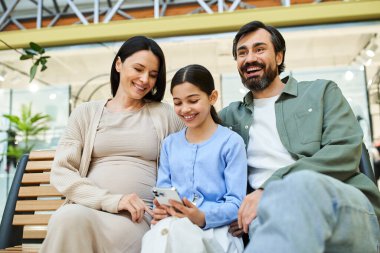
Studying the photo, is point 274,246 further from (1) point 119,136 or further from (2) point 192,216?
(1) point 119,136

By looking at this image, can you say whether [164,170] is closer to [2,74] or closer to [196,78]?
[196,78]

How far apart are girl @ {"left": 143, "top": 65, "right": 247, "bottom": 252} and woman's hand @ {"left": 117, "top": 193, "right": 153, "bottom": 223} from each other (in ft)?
0.31

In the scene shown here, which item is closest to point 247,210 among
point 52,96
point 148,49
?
point 148,49

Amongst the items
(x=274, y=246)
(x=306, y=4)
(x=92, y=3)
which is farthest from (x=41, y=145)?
(x=274, y=246)

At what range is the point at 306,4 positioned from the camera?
17.0 ft

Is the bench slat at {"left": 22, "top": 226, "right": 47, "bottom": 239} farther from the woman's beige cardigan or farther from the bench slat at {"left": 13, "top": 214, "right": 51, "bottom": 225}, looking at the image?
the woman's beige cardigan

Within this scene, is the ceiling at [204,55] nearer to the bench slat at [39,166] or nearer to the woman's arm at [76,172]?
the bench slat at [39,166]

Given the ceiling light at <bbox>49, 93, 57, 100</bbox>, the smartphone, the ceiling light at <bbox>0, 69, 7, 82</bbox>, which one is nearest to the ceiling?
the ceiling light at <bbox>0, 69, 7, 82</bbox>

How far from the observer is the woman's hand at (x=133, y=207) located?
5.28 feet

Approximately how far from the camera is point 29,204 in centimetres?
223

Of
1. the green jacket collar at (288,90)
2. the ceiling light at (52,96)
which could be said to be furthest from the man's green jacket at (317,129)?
the ceiling light at (52,96)

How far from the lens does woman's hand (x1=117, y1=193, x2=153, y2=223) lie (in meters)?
1.61

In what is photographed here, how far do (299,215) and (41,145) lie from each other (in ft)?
22.9

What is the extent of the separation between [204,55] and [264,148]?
5.63 meters
